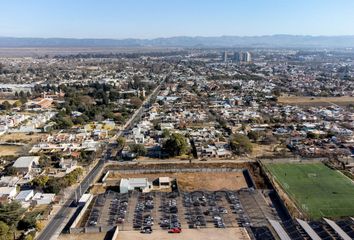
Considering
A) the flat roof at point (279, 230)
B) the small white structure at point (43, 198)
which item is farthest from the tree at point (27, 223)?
the flat roof at point (279, 230)

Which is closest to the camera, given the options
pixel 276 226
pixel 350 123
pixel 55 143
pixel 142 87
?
pixel 276 226

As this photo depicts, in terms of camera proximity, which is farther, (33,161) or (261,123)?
(261,123)

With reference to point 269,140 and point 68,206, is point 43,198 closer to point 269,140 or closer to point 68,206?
point 68,206

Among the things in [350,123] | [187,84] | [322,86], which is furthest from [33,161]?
[322,86]

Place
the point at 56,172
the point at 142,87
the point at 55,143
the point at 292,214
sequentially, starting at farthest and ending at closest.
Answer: the point at 142,87 → the point at 55,143 → the point at 56,172 → the point at 292,214

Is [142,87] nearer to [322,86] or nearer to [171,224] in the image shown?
[322,86]

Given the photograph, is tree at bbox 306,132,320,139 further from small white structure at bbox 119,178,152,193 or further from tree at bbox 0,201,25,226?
tree at bbox 0,201,25,226
